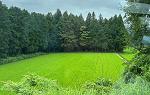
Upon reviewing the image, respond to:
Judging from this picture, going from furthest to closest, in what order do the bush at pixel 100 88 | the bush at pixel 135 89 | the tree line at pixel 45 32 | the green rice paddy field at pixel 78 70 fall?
the tree line at pixel 45 32 < the green rice paddy field at pixel 78 70 < the bush at pixel 100 88 < the bush at pixel 135 89

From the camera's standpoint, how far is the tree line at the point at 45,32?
29.0 meters

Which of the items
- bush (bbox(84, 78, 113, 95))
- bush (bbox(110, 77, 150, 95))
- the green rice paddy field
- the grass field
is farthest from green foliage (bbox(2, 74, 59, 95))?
bush (bbox(110, 77, 150, 95))

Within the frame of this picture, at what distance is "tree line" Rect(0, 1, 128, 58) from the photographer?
29.0 m

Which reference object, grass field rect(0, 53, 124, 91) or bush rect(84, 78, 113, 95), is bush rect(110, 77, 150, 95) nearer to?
bush rect(84, 78, 113, 95)

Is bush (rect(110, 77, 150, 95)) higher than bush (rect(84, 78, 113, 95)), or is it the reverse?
bush (rect(110, 77, 150, 95))

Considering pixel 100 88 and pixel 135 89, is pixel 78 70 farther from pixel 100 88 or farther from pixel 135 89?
pixel 135 89

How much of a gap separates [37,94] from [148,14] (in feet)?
8.70

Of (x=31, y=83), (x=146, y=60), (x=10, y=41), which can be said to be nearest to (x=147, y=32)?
(x=146, y=60)

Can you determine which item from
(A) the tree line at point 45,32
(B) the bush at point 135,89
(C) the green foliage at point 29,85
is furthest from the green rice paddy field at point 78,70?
(A) the tree line at point 45,32

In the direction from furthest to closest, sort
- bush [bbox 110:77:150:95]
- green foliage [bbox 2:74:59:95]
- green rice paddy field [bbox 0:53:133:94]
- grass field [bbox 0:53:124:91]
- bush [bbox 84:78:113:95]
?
grass field [bbox 0:53:124:91] → green rice paddy field [bbox 0:53:133:94] → green foliage [bbox 2:74:59:95] → bush [bbox 84:78:113:95] → bush [bbox 110:77:150:95]

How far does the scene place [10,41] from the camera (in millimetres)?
30844

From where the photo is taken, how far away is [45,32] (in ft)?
124

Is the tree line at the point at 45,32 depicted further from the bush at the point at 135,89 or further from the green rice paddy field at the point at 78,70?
the bush at the point at 135,89

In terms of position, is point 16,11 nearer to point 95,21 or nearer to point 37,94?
point 95,21
